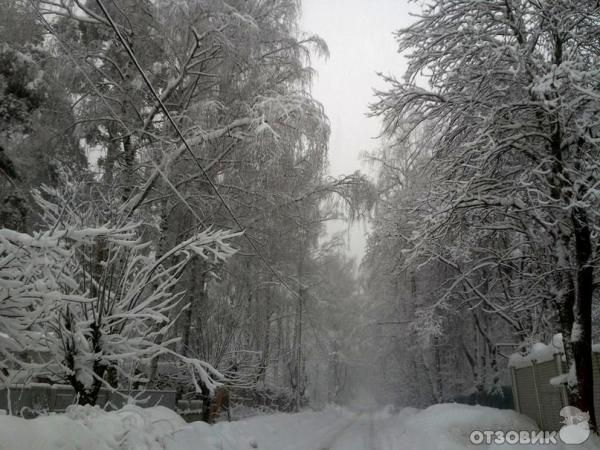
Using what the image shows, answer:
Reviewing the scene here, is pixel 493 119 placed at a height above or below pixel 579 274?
above

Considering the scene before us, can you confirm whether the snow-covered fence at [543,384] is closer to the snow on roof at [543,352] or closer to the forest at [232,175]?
the snow on roof at [543,352]

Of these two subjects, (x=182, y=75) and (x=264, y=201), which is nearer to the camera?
(x=182, y=75)

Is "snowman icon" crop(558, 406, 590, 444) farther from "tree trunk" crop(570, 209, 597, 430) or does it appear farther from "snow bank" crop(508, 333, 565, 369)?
"snow bank" crop(508, 333, 565, 369)

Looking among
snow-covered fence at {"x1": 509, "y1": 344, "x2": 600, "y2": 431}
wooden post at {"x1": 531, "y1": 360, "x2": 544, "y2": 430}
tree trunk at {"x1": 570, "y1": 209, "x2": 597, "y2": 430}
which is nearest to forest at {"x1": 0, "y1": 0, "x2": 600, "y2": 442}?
tree trunk at {"x1": 570, "y1": 209, "x2": 597, "y2": 430}

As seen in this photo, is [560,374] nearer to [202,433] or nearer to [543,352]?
[543,352]

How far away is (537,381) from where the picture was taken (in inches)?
390

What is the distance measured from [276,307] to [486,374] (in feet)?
34.9

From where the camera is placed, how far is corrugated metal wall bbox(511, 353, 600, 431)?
8204mm

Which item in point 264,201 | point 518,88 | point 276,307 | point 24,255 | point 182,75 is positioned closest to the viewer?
point 24,255

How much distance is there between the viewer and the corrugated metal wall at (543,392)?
8.20 metres

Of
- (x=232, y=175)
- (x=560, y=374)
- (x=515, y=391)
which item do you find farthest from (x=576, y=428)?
(x=232, y=175)

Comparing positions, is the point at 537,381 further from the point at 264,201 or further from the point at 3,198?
the point at 3,198

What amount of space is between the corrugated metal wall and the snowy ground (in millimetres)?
406

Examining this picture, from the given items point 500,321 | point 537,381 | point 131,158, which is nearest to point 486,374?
point 500,321
